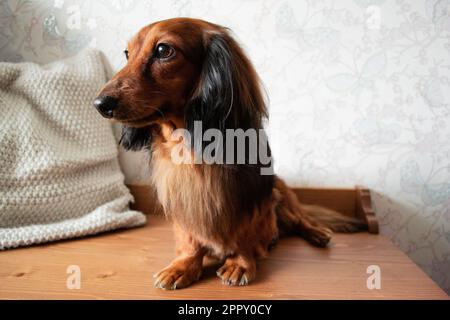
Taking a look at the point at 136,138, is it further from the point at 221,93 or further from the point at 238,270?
the point at 238,270

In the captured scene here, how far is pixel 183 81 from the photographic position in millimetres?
748

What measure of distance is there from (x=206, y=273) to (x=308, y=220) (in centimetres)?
47

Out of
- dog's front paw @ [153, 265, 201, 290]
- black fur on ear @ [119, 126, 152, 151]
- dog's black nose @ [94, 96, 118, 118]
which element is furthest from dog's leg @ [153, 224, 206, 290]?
dog's black nose @ [94, 96, 118, 118]

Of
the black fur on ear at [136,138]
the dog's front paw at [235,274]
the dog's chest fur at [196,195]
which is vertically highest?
the black fur on ear at [136,138]

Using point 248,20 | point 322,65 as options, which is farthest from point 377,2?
point 248,20

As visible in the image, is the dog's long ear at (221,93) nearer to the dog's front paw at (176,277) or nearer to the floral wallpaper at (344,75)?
the dog's front paw at (176,277)

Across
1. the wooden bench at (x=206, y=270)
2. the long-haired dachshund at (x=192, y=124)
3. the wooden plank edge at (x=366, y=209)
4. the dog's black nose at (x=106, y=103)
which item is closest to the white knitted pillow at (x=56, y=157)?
the wooden bench at (x=206, y=270)

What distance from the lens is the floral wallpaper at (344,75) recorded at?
1176mm

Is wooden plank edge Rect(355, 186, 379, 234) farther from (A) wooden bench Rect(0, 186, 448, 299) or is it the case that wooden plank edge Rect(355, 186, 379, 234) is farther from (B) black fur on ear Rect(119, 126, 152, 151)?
(B) black fur on ear Rect(119, 126, 152, 151)

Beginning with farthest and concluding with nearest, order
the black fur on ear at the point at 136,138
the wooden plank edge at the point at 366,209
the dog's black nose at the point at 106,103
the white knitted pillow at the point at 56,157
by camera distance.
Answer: the wooden plank edge at the point at 366,209 < the white knitted pillow at the point at 56,157 < the black fur on ear at the point at 136,138 < the dog's black nose at the point at 106,103

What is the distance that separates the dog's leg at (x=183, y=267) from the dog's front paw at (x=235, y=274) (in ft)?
0.19

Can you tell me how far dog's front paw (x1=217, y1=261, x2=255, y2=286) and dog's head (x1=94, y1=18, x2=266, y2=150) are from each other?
33 cm

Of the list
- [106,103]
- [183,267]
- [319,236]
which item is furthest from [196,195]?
[319,236]

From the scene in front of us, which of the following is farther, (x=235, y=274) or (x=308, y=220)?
(x=308, y=220)
